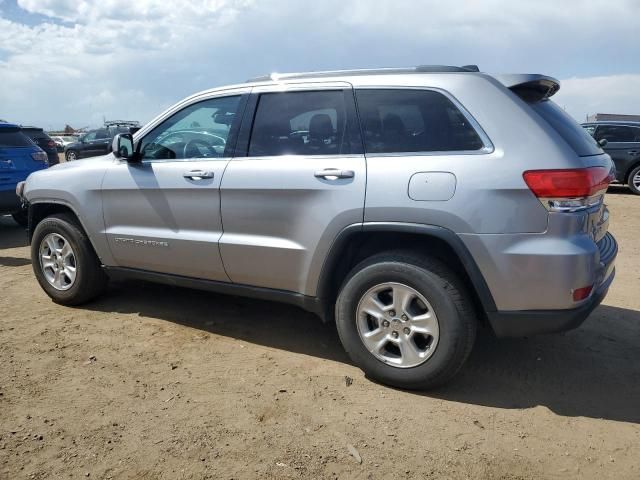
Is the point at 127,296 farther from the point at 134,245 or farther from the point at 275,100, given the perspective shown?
the point at 275,100

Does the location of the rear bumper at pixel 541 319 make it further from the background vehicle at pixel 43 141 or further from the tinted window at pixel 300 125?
the background vehicle at pixel 43 141

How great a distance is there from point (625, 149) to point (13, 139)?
12.2 metres

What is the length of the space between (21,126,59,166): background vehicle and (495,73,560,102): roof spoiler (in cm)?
1131

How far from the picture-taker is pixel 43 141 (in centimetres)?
1238

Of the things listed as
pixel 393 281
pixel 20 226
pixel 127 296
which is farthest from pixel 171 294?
pixel 20 226

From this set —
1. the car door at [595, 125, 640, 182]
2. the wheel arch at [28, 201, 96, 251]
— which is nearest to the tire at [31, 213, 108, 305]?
the wheel arch at [28, 201, 96, 251]

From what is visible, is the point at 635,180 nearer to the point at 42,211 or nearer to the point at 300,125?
the point at 300,125

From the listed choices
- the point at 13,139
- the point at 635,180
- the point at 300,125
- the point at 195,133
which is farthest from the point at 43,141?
the point at 635,180

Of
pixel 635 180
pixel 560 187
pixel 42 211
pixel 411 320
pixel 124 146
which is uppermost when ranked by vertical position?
pixel 124 146

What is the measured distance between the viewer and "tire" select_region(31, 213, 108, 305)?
4504mm

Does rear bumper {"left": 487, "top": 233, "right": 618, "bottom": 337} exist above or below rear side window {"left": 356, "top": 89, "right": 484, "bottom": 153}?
below

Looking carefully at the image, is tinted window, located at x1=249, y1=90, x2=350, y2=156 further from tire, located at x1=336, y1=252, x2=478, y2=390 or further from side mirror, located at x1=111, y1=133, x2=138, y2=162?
side mirror, located at x1=111, y1=133, x2=138, y2=162

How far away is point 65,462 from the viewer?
8.47 feet

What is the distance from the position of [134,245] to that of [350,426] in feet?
7.47
